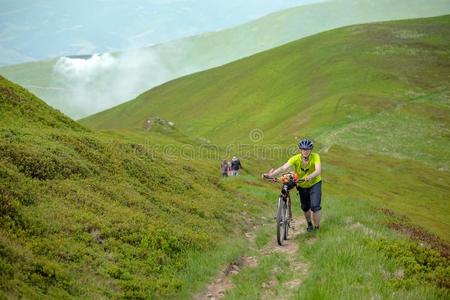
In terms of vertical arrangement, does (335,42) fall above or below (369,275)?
above

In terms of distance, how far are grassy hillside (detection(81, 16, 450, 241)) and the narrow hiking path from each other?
21.4 meters

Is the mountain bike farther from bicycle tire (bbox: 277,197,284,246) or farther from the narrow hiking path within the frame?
the narrow hiking path

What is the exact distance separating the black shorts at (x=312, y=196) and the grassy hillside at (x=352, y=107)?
20624mm

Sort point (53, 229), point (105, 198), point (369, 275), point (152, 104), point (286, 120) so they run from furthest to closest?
1. point (152, 104)
2. point (286, 120)
3. point (105, 198)
4. point (53, 229)
5. point (369, 275)

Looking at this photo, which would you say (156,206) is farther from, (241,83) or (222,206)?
(241,83)

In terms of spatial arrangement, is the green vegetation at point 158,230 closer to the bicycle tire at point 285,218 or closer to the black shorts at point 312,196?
the bicycle tire at point 285,218

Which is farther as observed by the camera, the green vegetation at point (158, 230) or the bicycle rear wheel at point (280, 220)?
the bicycle rear wheel at point (280, 220)

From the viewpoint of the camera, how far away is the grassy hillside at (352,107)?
6251 centimetres

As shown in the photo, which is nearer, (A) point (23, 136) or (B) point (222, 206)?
(A) point (23, 136)

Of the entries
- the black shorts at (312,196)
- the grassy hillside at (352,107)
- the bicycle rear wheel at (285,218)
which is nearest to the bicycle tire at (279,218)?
the bicycle rear wheel at (285,218)

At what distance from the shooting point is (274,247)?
58.0 feet

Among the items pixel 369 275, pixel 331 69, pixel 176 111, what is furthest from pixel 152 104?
pixel 369 275

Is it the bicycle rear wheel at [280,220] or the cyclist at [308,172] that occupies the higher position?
the cyclist at [308,172]

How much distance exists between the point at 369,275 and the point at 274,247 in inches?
231
